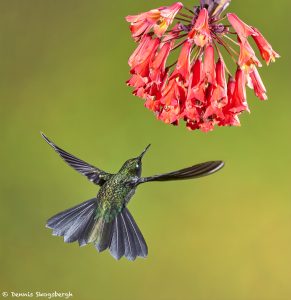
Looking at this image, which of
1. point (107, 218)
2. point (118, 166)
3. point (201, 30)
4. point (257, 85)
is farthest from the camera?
point (118, 166)

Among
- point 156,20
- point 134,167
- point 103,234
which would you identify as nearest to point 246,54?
point 156,20

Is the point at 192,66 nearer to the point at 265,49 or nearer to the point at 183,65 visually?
the point at 183,65

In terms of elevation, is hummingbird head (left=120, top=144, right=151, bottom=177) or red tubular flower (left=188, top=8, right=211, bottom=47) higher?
hummingbird head (left=120, top=144, right=151, bottom=177)

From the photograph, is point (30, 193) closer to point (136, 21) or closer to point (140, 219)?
point (140, 219)

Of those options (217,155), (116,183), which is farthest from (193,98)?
(217,155)

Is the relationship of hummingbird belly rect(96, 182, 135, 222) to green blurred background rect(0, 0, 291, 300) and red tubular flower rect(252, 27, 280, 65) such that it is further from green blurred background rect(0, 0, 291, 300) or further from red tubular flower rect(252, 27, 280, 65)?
green blurred background rect(0, 0, 291, 300)

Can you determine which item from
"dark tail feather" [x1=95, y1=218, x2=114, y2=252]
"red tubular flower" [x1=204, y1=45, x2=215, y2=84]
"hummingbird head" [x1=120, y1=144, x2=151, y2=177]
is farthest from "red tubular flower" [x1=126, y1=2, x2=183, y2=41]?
"dark tail feather" [x1=95, y1=218, x2=114, y2=252]

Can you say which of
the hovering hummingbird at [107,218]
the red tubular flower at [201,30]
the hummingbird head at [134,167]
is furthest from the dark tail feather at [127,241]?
the red tubular flower at [201,30]
